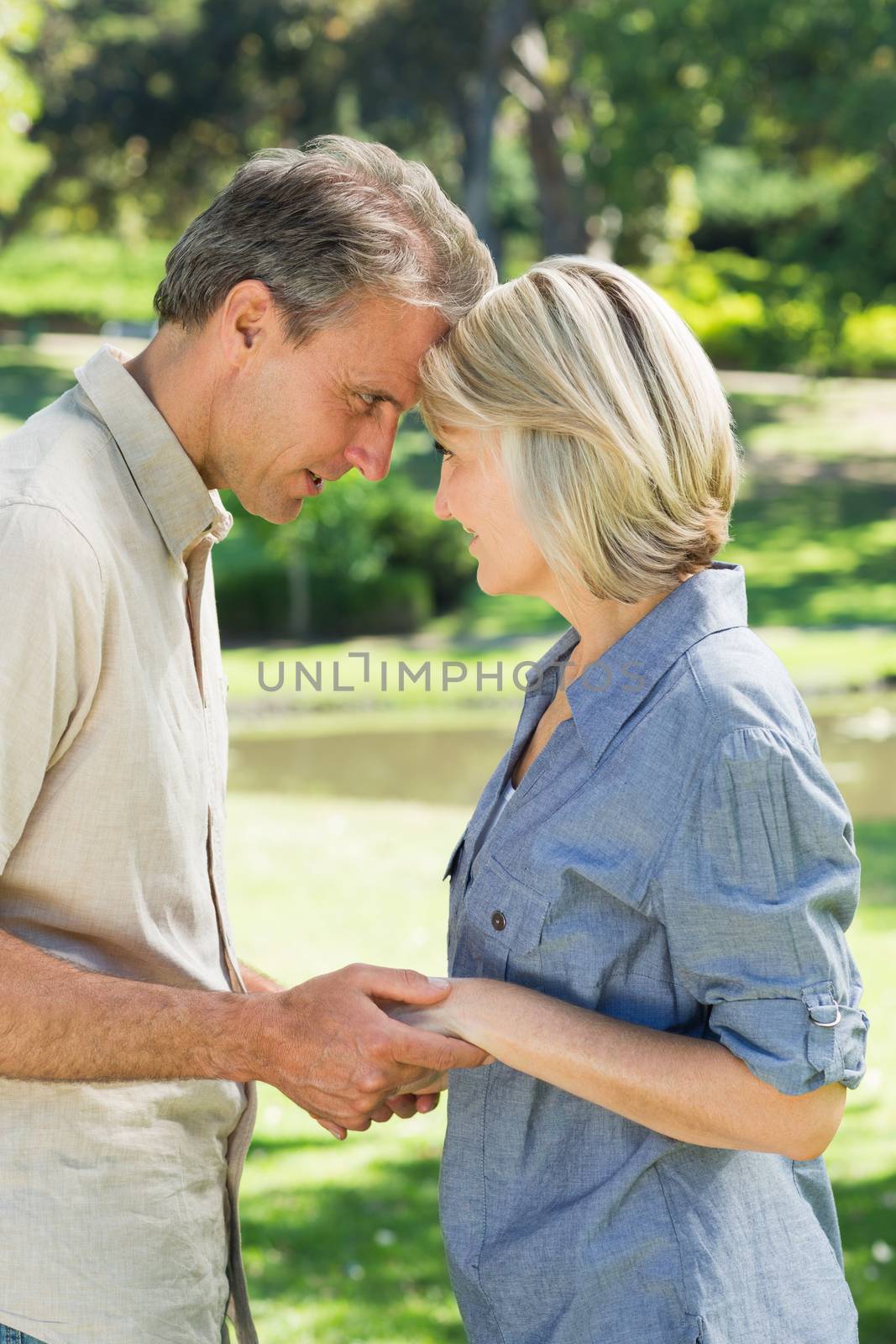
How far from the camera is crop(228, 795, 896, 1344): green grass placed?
398 cm

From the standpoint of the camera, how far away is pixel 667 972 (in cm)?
200

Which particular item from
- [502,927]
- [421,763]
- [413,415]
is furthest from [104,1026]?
[413,415]

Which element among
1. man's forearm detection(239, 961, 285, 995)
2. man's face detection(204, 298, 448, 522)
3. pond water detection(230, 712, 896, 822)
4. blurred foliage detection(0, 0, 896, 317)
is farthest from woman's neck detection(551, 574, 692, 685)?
blurred foliage detection(0, 0, 896, 317)

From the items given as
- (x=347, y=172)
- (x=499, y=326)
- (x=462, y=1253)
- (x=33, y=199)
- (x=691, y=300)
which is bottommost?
(x=462, y=1253)

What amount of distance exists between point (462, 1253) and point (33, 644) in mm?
1052

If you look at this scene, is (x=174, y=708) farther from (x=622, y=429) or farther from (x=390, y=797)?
(x=390, y=797)

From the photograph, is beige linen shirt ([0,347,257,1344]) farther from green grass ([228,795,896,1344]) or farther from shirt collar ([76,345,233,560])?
green grass ([228,795,896,1344])

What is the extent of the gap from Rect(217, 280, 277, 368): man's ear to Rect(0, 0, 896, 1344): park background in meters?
2.69

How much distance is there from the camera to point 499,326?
7.06 ft

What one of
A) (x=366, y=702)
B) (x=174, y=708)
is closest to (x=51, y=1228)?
(x=174, y=708)

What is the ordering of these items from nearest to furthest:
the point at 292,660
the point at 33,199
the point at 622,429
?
the point at 622,429
the point at 292,660
the point at 33,199

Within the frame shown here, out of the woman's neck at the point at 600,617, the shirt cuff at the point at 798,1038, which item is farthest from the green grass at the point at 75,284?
the shirt cuff at the point at 798,1038

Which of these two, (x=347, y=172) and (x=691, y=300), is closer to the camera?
(x=347, y=172)

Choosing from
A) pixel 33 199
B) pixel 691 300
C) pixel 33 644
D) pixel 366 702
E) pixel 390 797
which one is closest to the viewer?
pixel 33 644
